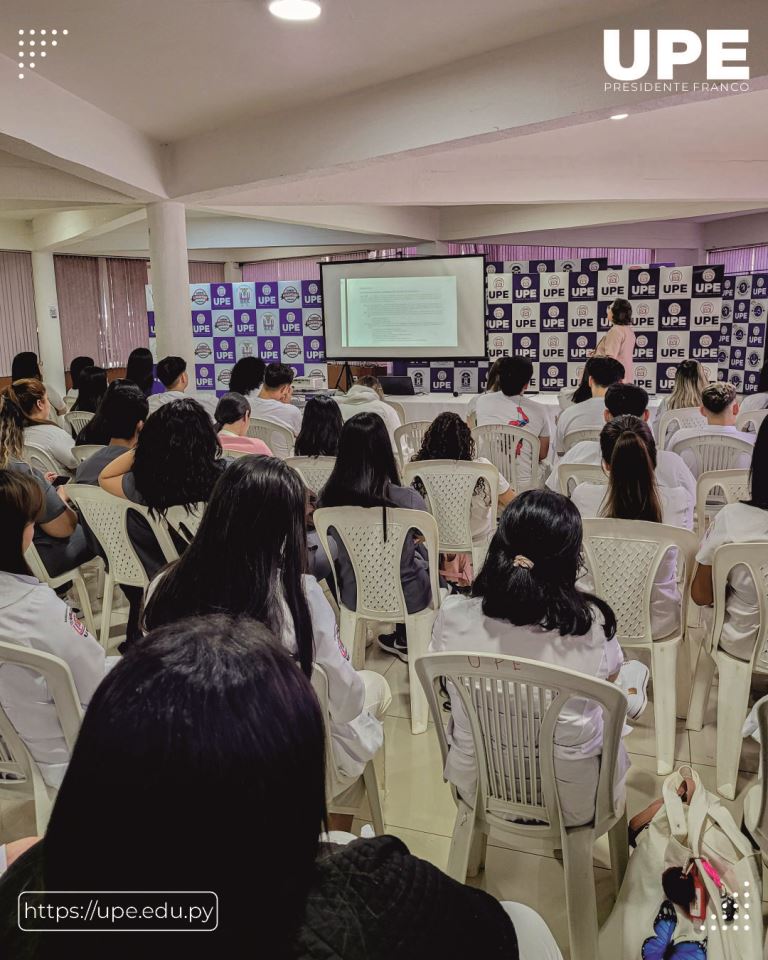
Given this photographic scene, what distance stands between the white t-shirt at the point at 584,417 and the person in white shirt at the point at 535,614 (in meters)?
3.03

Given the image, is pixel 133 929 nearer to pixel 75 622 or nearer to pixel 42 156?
pixel 75 622

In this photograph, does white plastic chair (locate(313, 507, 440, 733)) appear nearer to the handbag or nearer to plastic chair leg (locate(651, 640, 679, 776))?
plastic chair leg (locate(651, 640, 679, 776))

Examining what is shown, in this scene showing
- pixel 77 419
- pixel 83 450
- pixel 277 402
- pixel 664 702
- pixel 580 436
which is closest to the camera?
pixel 664 702

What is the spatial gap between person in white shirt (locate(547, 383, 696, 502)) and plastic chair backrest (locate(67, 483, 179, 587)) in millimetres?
1929

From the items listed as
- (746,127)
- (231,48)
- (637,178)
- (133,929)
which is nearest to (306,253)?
(637,178)

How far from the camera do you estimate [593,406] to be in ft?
15.9

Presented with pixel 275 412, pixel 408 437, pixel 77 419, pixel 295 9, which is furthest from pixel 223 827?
pixel 77 419

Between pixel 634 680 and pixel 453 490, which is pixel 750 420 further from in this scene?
pixel 634 680

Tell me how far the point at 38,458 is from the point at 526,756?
132 inches

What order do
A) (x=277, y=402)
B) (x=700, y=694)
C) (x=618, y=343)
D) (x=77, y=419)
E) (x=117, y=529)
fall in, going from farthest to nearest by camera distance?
1. (x=618, y=343)
2. (x=77, y=419)
3. (x=277, y=402)
4. (x=117, y=529)
5. (x=700, y=694)

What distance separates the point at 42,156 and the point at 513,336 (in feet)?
19.3

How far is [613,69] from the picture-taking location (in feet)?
12.7

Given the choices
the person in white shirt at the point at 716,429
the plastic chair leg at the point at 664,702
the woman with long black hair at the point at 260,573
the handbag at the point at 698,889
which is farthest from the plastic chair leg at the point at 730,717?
the person in white shirt at the point at 716,429

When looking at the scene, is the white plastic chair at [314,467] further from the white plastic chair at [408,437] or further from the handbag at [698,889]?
the handbag at [698,889]
